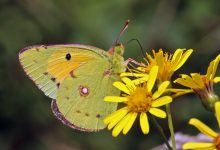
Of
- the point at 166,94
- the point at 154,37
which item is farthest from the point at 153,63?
the point at 154,37

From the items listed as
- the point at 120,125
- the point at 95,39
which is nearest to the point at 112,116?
the point at 120,125

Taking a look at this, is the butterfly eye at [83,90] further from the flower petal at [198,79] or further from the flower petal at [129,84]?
the flower petal at [198,79]

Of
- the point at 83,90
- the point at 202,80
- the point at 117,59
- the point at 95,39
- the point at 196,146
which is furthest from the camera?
the point at 95,39

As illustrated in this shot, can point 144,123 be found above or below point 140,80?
below

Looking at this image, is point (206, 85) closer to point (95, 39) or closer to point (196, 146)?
point (196, 146)

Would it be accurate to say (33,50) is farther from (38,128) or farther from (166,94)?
(38,128)

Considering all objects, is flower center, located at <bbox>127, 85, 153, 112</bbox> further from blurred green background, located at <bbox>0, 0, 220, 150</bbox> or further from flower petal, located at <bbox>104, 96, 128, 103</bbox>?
blurred green background, located at <bbox>0, 0, 220, 150</bbox>

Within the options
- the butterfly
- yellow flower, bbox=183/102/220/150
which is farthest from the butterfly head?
yellow flower, bbox=183/102/220/150

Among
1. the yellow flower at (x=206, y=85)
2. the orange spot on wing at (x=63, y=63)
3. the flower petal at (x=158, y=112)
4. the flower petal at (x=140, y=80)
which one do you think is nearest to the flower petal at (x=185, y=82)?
A: the yellow flower at (x=206, y=85)
